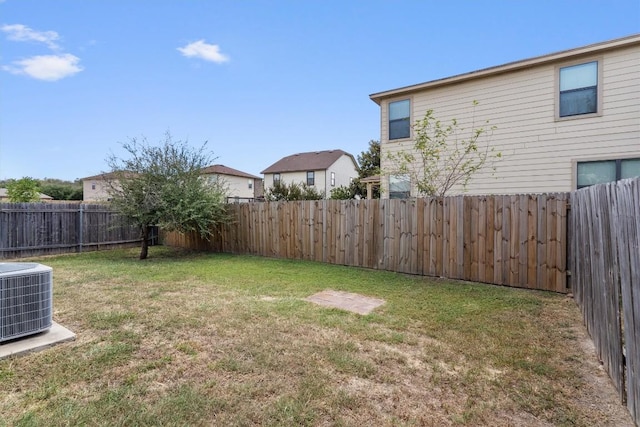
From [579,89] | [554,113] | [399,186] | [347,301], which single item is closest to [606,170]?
[554,113]

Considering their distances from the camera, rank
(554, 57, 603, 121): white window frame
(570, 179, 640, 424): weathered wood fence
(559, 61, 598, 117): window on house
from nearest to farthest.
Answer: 1. (570, 179, 640, 424): weathered wood fence
2. (554, 57, 603, 121): white window frame
3. (559, 61, 598, 117): window on house

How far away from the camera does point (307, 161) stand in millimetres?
32031

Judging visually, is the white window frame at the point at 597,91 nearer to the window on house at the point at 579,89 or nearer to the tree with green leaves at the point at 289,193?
the window on house at the point at 579,89

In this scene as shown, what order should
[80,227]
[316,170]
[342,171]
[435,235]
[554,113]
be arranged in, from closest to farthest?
[435,235] < [554,113] < [80,227] < [316,170] < [342,171]

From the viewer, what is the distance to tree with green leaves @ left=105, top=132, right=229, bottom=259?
9062mm

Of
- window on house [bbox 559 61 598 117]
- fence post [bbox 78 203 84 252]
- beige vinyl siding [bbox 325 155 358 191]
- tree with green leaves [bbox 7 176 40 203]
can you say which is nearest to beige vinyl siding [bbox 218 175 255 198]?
beige vinyl siding [bbox 325 155 358 191]

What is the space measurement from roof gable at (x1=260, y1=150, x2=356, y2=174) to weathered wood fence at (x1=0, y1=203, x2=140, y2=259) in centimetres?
2048

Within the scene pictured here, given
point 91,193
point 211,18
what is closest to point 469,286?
point 211,18

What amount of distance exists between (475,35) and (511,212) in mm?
7221

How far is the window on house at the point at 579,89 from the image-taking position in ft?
26.6

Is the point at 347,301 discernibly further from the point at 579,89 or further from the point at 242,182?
the point at 242,182

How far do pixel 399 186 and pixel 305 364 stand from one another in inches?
349

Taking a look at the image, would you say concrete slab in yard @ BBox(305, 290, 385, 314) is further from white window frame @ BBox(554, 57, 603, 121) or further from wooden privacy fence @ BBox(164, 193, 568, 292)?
white window frame @ BBox(554, 57, 603, 121)

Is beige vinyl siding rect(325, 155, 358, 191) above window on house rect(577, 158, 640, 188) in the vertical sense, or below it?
above
